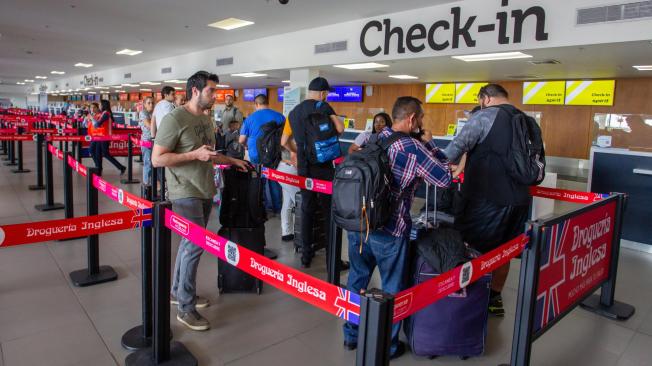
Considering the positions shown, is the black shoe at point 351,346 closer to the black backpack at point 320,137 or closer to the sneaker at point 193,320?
the sneaker at point 193,320

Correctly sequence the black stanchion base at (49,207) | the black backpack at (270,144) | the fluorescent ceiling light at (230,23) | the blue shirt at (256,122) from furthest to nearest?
the fluorescent ceiling light at (230,23), the black stanchion base at (49,207), the blue shirt at (256,122), the black backpack at (270,144)

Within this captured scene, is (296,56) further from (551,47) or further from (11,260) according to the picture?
(11,260)

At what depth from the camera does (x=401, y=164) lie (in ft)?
7.20

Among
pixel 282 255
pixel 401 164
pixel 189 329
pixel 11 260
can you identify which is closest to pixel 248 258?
pixel 401 164

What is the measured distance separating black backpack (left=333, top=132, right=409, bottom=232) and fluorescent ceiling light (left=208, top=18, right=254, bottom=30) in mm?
6709

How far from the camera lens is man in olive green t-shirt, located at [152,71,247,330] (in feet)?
8.37

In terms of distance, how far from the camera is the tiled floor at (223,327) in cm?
247

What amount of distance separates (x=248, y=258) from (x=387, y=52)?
19.7 feet

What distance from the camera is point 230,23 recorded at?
8391 millimetres

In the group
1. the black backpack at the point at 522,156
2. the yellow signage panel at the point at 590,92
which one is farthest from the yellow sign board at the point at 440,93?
the black backpack at the point at 522,156

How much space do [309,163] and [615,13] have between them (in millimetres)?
3881

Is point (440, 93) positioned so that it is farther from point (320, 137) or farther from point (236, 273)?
point (236, 273)

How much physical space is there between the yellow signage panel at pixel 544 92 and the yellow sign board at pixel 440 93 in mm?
1789

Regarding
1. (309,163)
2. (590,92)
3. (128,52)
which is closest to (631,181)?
(309,163)
